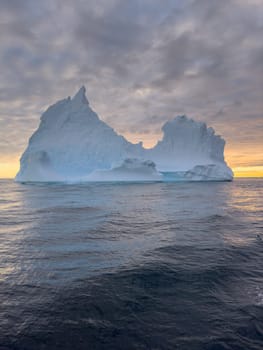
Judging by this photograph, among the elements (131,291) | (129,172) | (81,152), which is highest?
(81,152)

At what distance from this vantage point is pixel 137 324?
12.2 feet

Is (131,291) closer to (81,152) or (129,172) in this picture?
(129,172)

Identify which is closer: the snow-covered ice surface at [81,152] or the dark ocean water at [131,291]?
the dark ocean water at [131,291]

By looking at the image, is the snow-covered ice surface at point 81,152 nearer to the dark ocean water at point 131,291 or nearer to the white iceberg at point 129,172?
the white iceberg at point 129,172

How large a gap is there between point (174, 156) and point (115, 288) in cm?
5002

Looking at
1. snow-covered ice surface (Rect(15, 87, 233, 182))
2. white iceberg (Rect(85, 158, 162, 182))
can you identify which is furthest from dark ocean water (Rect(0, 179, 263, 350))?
snow-covered ice surface (Rect(15, 87, 233, 182))

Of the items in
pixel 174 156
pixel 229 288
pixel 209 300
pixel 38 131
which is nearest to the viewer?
pixel 209 300

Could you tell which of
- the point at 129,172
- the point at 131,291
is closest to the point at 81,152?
the point at 129,172

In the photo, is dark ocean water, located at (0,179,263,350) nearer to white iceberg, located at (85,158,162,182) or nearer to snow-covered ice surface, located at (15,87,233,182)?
white iceberg, located at (85,158,162,182)

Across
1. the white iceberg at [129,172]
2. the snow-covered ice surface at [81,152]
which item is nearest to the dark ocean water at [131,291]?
the white iceberg at [129,172]

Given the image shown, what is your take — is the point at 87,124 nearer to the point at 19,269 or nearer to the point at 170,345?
the point at 19,269

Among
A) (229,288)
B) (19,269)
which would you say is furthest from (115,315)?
(19,269)

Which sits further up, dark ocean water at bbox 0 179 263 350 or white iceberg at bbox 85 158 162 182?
white iceberg at bbox 85 158 162 182

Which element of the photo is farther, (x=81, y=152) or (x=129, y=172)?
(x=81, y=152)
